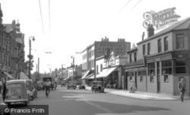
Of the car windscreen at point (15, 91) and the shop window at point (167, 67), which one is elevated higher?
the shop window at point (167, 67)

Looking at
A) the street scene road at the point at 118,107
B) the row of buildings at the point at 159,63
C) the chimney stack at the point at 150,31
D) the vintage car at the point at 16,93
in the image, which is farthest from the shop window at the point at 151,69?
the vintage car at the point at 16,93

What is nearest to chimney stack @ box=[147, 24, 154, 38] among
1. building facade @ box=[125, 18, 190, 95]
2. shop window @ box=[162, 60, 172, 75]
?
building facade @ box=[125, 18, 190, 95]

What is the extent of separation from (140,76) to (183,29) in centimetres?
1406

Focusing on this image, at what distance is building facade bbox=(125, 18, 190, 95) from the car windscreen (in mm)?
19100

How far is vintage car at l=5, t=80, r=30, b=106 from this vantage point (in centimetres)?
2572

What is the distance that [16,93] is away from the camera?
85.6 feet

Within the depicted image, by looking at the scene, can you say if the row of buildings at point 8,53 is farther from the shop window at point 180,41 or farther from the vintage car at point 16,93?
the vintage car at point 16,93

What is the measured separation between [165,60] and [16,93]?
2120cm

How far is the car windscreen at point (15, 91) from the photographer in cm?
2591

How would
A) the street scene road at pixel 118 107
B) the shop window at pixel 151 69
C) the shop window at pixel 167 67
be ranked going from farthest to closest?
the shop window at pixel 151 69 → the shop window at pixel 167 67 → the street scene road at pixel 118 107

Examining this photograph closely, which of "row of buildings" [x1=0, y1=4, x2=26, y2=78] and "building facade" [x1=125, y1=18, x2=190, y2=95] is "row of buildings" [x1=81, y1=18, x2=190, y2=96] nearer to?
"building facade" [x1=125, y1=18, x2=190, y2=95]

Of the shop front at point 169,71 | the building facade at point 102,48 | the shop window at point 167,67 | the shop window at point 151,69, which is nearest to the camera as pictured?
the shop front at point 169,71

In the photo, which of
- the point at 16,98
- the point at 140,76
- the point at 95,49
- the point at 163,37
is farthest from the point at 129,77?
the point at 95,49

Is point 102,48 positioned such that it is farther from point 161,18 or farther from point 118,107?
point 118,107
